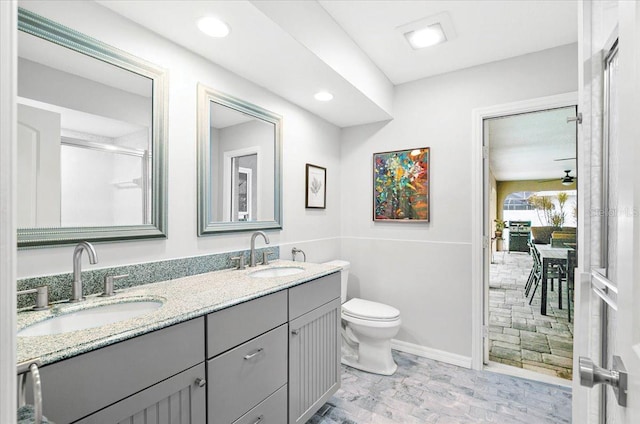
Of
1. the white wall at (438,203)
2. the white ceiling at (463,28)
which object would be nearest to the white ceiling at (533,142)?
the white wall at (438,203)

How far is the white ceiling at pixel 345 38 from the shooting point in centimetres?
143

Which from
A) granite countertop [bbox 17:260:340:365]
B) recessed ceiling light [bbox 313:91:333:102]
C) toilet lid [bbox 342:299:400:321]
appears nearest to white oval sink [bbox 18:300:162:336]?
granite countertop [bbox 17:260:340:365]

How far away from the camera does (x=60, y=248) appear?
123 centimetres

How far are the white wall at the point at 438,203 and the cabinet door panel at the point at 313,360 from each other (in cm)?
101

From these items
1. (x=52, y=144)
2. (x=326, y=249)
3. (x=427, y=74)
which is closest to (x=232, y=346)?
(x=52, y=144)

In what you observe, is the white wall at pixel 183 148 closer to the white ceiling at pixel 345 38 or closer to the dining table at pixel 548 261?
the white ceiling at pixel 345 38

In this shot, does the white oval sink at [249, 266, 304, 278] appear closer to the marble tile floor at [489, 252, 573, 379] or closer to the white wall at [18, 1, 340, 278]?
the white wall at [18, 1, 340, 278]

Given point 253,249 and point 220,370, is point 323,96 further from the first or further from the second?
point 220,370

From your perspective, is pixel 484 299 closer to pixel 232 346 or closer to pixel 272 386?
pixel 272 386

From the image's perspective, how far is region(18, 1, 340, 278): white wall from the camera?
125cm

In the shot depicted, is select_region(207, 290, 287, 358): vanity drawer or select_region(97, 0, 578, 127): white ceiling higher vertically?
select_region(97, 0, 578, 127): white ceiling

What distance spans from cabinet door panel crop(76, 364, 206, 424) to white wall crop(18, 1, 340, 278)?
2.11 feet

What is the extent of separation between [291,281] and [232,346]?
0.43 meters

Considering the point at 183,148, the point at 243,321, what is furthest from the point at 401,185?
the point at 243,321
